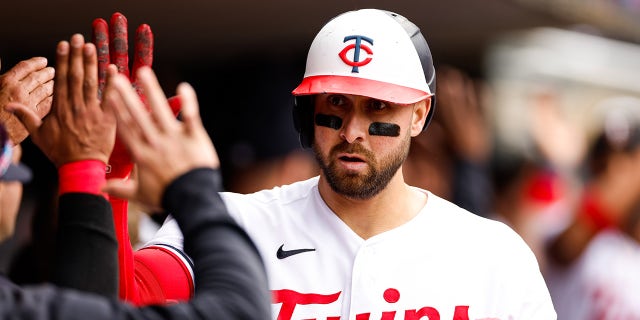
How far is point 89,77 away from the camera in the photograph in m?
2.63

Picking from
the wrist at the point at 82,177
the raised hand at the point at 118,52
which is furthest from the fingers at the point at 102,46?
the wrist at the point at 82,177

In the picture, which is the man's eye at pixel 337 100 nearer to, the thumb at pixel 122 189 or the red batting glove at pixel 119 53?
the red batting glove at pixel 119 53

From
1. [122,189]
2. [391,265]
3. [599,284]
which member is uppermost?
[122,189]

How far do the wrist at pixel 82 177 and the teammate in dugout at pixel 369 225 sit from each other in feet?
3.35

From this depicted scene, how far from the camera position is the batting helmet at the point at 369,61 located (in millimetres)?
3910

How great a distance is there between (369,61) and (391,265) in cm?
67

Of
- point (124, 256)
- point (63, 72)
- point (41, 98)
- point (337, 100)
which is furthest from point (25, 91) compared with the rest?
point (337, 100)

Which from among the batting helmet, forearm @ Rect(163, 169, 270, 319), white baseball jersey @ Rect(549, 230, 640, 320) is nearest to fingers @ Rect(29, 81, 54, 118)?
the batting helmet

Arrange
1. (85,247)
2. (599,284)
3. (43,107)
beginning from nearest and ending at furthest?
1. (85,247)
2. (43,107)
3. (599,284)

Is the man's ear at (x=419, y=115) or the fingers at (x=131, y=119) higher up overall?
the fingers at (x=131, y=119)

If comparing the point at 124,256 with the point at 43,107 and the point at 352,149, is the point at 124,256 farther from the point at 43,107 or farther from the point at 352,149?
the point at 352,149

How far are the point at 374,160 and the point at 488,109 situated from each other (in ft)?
24.3

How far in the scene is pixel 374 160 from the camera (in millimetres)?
3896

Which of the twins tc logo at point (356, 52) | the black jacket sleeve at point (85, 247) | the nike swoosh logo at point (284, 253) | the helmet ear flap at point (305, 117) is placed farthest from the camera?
the helmet ear flap at point (305, 117)
